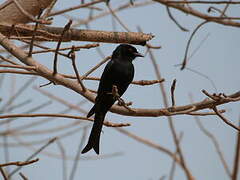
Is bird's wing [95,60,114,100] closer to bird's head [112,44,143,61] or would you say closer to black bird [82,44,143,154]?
black bird [82,44,143,154]

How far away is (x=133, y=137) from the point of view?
10.9 ft

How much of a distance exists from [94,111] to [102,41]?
0.52 meters

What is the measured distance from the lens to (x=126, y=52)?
3.78 meters

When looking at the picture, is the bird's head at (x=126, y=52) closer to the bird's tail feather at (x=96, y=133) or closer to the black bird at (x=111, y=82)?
the black bird at (x=111, y=82)

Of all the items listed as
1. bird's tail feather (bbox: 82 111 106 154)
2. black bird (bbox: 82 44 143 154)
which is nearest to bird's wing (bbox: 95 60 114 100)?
black bird (bbox: 82 44 143 154)

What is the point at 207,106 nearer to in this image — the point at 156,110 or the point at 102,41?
the point at 156,110

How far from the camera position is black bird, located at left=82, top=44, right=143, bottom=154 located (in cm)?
319

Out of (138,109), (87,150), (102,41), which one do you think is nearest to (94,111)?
(87,150)

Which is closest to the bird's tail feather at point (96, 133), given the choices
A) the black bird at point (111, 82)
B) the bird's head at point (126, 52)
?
the black bird at point (111, 82)

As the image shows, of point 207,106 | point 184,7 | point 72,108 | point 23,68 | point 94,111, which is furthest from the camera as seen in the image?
point 72,108

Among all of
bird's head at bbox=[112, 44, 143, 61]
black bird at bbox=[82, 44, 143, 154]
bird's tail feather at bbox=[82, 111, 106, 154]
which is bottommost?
bird's tail feather at bbox=[82, 111, 106, 154]

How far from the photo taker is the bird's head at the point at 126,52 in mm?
3723

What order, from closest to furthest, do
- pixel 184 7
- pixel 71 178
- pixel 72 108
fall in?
pixel 71 178 → pixel 184 7 → pixel 72 108

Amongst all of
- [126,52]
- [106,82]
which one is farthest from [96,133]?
[126,52]
